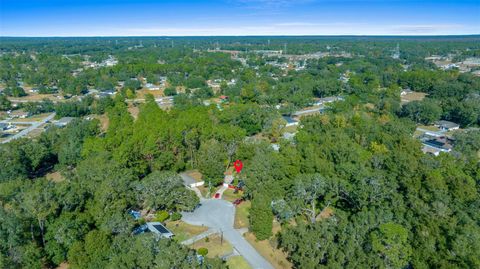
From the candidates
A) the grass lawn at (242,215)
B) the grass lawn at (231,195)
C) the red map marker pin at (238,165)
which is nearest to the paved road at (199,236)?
the grass lawn at (242,215)

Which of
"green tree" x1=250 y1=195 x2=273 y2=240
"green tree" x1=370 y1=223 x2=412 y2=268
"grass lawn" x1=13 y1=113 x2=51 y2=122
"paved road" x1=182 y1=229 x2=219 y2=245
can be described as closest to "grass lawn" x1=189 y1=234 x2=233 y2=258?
"paved road" x1=182 y1=229 x2=219 y2=245

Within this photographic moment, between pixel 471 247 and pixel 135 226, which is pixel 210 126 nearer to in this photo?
pixel 135 226

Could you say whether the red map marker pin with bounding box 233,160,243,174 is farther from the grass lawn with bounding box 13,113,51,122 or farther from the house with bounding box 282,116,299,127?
the grass lawn with bounding box 13,113,51,122

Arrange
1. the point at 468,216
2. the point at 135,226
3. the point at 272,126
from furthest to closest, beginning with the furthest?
1. the point at 272,126
2. the point at 135,226
3. the point at 468,216

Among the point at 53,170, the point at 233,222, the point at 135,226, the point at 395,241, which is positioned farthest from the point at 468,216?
the point at 53,170

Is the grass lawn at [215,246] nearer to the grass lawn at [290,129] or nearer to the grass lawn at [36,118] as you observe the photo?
the grass lawn at [290,129]

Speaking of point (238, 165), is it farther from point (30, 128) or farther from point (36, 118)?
point (36, 118)

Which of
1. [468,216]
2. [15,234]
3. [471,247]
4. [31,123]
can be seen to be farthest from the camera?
[31,123]

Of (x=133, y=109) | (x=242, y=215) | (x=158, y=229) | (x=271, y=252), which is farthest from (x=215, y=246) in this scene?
(x=133, y=109)
